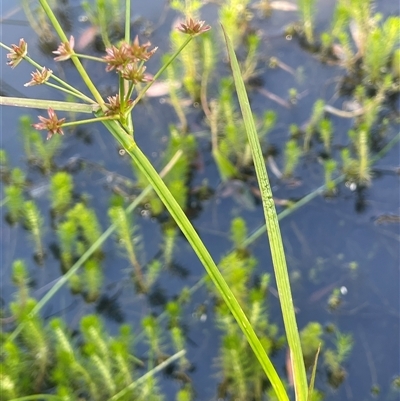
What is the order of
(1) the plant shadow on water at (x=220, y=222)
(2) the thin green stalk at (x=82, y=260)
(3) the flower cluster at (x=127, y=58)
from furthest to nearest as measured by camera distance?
1. (2) the thin green stalk at (x=82, y=260)
2. (1) the plant shadow on water at (x=220, y=222)
3. (3) the flower cluster at (x=127, y=58)

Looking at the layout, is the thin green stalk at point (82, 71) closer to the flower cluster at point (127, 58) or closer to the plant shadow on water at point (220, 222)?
the flower cluster at point (127, 58)

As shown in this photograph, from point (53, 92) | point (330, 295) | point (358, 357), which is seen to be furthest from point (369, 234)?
point (53, 92)

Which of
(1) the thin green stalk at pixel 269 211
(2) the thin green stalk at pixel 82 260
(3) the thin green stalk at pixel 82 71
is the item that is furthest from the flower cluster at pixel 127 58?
(2) the thin green stalk at pixel 82 260

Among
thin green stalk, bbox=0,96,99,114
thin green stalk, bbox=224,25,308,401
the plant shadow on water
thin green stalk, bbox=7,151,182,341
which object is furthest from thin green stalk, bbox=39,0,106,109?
thin green stalk, bbox=7,151,182,341

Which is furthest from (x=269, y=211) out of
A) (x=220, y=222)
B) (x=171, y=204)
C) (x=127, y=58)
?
(x=220, y=222)

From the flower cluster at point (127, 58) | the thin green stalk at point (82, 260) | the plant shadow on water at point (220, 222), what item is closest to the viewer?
the flower cluster at point (127, 58)

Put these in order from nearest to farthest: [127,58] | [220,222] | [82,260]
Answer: [127,58]
[82,260]
[220,222]

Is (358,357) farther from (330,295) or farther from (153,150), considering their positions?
(153,150)

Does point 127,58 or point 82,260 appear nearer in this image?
point 127,58

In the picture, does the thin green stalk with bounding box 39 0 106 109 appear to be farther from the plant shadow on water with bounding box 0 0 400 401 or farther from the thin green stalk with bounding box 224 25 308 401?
the plant shadow on water with bounding box 0 0 400 401

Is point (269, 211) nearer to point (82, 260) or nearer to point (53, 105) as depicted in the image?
point (53, 105)
